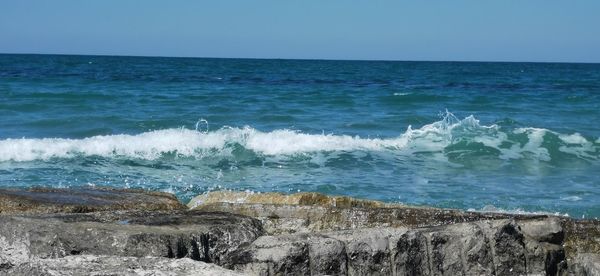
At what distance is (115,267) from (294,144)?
12782 mm

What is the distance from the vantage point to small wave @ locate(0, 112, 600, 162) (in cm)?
1447

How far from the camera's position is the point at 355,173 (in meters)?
12.4

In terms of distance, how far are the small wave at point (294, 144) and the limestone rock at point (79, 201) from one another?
7481 millimetres

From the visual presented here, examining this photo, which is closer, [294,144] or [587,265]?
[587,265]

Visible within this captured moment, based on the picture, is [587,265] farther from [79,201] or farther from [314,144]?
[314,144]

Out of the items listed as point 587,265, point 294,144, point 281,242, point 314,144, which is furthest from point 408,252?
point 294,144

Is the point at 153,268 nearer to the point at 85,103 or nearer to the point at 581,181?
the point at 581,181

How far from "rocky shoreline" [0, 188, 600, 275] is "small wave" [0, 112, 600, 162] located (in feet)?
29.2

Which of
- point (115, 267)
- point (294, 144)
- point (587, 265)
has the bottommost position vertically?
point (294, 144)

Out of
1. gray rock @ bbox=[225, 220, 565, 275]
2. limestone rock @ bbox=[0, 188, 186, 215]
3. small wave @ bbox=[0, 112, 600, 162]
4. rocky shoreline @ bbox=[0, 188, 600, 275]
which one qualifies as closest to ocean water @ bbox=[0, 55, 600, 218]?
small wave @ bbox=[0, 112, 600, 162]

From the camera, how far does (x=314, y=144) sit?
51.1 ft

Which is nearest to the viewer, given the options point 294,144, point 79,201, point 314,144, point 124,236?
point 124,236

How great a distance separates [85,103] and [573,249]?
18288 millimetres

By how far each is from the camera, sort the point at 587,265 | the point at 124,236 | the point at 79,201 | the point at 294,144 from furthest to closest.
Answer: the point at 294,144
the point at 79,201
the point at 587,265
the point at 124,236
